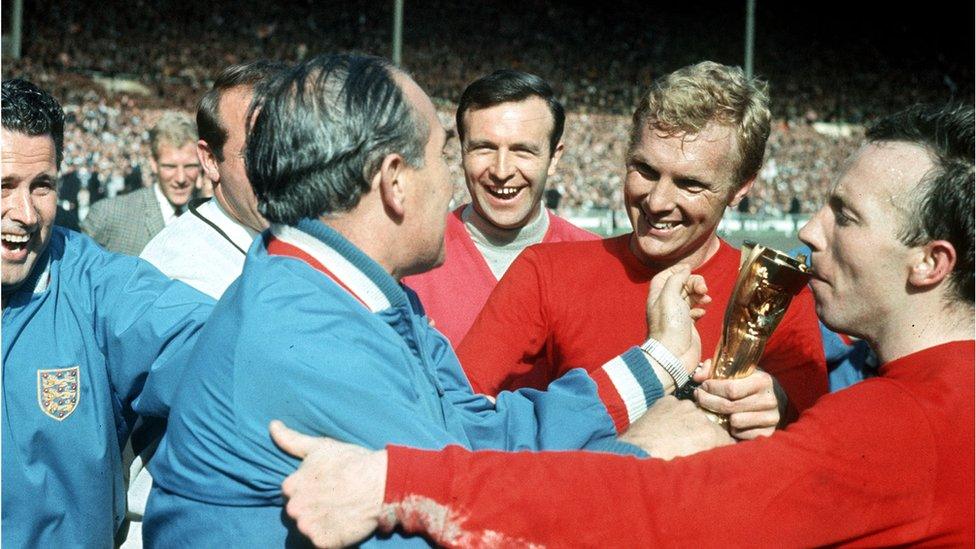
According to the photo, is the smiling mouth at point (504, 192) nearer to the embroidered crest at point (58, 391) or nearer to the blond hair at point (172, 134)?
the embroidered crest at point (58, 391)

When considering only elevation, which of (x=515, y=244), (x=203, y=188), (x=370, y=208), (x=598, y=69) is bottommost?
(x=598, y=69)

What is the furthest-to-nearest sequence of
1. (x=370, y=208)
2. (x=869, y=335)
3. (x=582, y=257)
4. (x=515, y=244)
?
(x=515, y=244), (x=582, y=257), (x=869, y=335), (x=370, y=208)

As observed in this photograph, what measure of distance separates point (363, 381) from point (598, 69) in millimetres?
31156

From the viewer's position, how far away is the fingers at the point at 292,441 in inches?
68.3

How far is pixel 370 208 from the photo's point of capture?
1.97 metres

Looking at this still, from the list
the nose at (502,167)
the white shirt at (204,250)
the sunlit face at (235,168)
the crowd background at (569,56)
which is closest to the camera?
the white shirt at (204,250)


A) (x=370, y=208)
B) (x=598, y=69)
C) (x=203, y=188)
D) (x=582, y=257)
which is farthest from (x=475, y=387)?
(x=598, y=69)

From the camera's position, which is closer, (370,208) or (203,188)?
(370,208)

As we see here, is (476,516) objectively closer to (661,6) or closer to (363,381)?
(363,381)

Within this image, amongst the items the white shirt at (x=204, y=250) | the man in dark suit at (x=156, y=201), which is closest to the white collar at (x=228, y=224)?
the white shirt at (x=204, y=250)

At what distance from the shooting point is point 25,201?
2.63 m

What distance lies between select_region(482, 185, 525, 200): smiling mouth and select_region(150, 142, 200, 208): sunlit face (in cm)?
393

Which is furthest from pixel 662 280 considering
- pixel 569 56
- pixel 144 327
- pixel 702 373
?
pixel 569 56

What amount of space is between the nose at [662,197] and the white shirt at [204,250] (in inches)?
48.8
